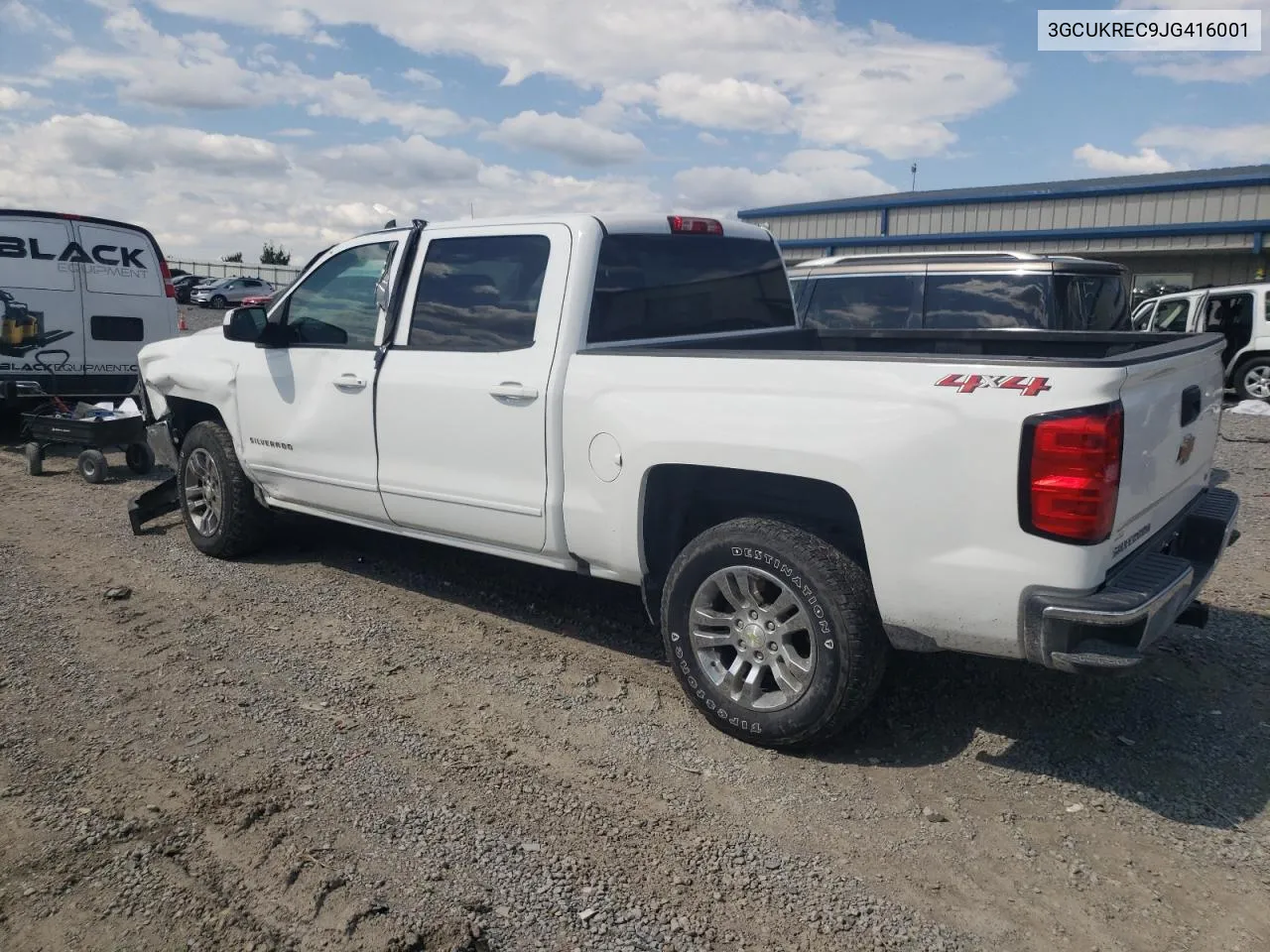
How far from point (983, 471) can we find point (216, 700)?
3.19 metres

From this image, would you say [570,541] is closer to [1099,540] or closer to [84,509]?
[1099,540]

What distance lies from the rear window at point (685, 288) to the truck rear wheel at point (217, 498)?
2.82 m

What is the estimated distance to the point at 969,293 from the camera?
892 centimetres

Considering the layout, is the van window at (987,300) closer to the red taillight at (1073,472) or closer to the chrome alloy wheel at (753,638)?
the chrome alloy wheel at (753,638)

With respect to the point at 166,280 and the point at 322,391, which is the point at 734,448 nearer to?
the point at 322,391

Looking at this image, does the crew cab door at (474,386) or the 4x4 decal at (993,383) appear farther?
the crew cab door at (474,386)

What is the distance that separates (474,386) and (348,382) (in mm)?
942

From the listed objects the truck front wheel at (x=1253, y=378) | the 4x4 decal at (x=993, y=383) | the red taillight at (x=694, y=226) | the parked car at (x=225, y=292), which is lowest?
the truck front wheel at (x=1253, y=378)

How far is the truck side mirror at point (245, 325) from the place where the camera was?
5.57 m

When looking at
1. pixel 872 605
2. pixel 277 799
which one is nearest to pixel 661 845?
pixel 872 605

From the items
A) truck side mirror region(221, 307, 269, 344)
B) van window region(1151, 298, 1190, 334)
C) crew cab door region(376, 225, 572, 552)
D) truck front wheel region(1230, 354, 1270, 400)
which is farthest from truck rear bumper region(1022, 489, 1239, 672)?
van window region(1151, 298, 1190, 334)

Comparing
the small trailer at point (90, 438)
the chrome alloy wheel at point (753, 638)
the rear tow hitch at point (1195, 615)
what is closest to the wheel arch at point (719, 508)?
the chrome alloy wheel at point (753, 638)

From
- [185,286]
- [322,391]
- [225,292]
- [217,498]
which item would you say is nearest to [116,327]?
[217,498]

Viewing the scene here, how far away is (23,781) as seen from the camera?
3.56 m
